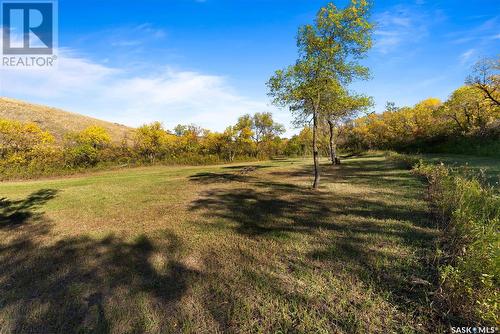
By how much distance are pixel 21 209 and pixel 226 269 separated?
11.6 m

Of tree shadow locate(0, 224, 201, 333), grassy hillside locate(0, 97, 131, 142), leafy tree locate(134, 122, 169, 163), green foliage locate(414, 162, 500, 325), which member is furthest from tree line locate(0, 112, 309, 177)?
green foliage locate(414, 162, 500, 325)

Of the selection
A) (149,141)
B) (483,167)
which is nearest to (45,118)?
(149,141)

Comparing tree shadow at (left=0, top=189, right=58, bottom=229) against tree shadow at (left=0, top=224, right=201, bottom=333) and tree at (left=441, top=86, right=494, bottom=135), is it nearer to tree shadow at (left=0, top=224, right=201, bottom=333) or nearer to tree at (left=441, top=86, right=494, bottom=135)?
tree shadow at (left=0, top=224, right=201, bottom=333)

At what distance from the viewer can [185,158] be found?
4006 centimetres

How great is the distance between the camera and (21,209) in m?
10.5

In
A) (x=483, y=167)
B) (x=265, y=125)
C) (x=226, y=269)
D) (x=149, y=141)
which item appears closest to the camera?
(x=226, y=269)

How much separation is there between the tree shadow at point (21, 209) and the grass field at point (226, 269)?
0.70 feet

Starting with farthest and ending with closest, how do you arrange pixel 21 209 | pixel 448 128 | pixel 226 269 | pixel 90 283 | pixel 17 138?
pixel 448 128, pixel 17 138, pixel 21 209, pixel 226 269, pixel 90 283

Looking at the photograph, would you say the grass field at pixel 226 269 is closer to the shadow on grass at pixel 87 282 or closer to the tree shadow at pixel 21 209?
the shadow on grass at pixel 87 282

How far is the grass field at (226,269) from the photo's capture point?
334 cm

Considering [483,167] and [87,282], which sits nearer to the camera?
Answer: [87,282]

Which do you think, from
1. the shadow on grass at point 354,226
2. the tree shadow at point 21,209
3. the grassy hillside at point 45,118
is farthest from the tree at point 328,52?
the grassy hillside at point 45,118

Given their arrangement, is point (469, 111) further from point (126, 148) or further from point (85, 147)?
point (85, 147)

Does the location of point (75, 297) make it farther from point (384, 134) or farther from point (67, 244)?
point (384, 134)
